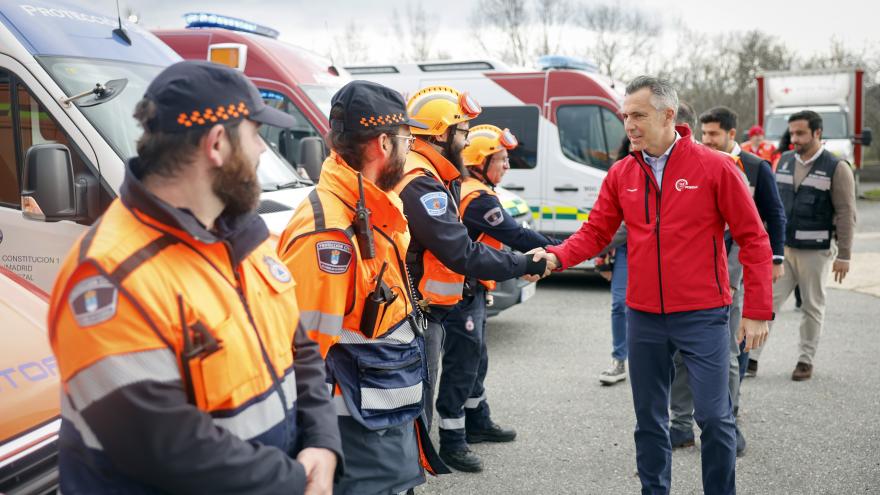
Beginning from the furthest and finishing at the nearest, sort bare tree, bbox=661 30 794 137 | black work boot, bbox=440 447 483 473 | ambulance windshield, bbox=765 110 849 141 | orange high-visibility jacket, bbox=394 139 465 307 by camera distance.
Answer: bare tree, bbox=661 30 794 137 < ambulance windshield, bbox=765 110 849 141 < black work boot, bbox=440 447 483 473 < orange high-visibility jacket, bbox=394 139 465 307

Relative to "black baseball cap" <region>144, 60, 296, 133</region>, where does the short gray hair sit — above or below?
above

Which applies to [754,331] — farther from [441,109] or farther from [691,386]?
[441,109]

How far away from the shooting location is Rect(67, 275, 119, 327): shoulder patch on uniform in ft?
4.70

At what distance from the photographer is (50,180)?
370cm

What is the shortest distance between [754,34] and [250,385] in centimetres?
4341

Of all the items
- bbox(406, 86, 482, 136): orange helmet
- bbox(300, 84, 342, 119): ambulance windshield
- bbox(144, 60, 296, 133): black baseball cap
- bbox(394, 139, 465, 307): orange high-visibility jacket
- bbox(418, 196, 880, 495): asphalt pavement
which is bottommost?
bbox(418, 196, 880, 495): asphalt pavement

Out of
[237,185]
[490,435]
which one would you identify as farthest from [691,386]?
[237,185]

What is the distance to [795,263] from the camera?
22.0ft

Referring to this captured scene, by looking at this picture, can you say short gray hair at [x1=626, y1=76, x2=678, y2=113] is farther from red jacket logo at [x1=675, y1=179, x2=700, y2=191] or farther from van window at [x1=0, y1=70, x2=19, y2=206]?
van window at [x1=0, y1=70, x2=19, y2=206]

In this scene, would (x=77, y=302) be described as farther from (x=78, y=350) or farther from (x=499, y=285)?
(x=499, y=285)

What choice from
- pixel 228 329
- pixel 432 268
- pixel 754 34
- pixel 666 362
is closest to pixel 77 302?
pixel 228 329

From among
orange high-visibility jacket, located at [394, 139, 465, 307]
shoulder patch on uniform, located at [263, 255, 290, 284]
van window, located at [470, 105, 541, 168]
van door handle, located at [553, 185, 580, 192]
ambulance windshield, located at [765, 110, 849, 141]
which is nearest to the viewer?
shoulder patch on uniform, located at [263, 255, 290, 284]

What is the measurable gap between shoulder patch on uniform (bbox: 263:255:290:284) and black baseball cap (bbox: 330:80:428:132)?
103 centimetres

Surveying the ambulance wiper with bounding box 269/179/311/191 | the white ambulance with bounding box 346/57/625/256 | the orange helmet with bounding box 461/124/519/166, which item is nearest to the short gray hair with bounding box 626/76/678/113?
the orange helmet with bounding box 461/124/519/166
